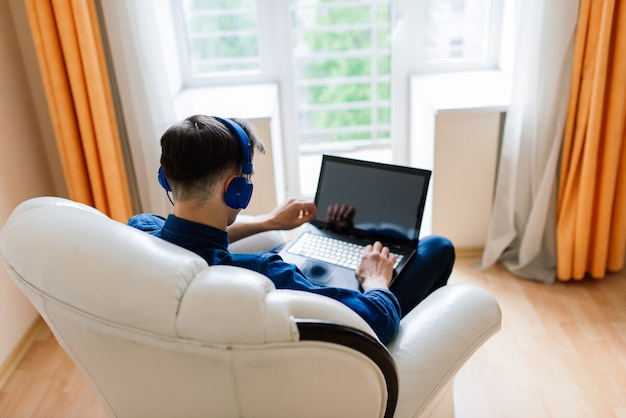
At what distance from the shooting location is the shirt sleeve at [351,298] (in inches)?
46.3

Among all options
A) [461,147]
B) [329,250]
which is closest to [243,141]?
[329,250]

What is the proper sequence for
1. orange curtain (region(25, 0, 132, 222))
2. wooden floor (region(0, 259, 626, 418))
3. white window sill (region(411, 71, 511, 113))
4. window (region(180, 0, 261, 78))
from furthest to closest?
window (region(180, 0, 261, 78))
white window sill (region(411, 71, 511, 113))
orange curtain (region(25, 0, 132, 222))
wooden floor (region(0, 259, 626, 418))

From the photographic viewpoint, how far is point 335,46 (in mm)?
2838

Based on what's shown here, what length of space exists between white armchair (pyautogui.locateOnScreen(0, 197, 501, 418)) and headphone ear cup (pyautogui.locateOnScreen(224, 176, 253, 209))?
0.25 meters

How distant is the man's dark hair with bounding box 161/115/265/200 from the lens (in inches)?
44.4

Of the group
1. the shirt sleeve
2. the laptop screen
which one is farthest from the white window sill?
the shirt sleeve

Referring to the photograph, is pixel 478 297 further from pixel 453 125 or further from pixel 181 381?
pixel 453 125

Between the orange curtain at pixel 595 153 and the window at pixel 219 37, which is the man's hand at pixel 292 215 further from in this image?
the window at pixel 219 37

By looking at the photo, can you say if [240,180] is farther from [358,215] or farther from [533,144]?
[533,144]

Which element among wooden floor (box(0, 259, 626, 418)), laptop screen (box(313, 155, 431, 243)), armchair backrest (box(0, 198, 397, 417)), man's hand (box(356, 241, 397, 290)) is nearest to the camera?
armchair backrest (box(0, 198, 397, 417))

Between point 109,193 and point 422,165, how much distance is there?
1.37 metres

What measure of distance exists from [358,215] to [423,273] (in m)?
0.28

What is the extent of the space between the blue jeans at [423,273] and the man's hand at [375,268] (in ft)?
0.40

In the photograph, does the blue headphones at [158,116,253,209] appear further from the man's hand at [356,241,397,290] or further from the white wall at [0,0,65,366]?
the white wall at [0,0,65,366]
